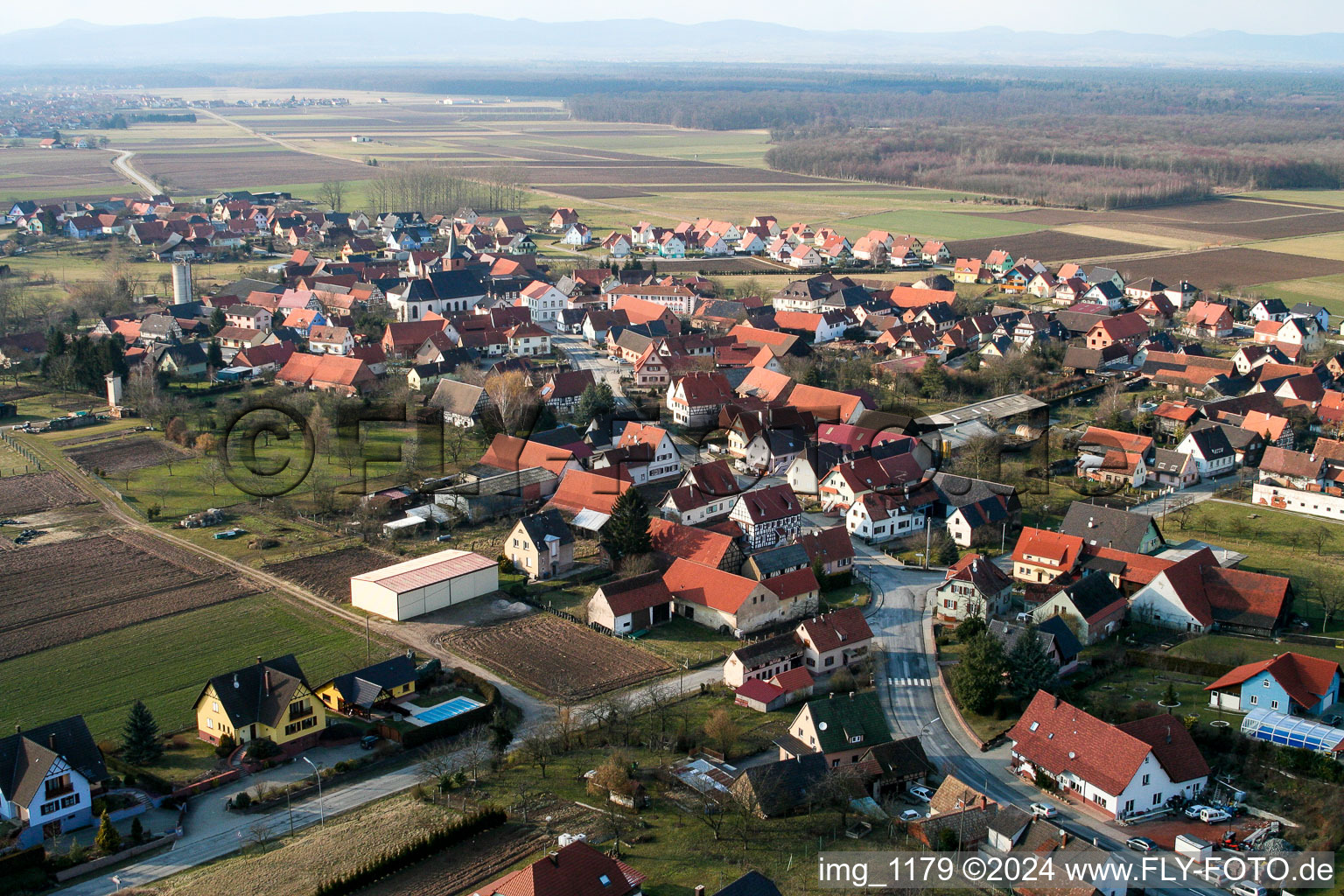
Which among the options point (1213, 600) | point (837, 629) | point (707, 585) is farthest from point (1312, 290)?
point (837, 629)

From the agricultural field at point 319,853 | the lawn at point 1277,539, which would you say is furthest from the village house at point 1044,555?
the agricultural field at point 319,853

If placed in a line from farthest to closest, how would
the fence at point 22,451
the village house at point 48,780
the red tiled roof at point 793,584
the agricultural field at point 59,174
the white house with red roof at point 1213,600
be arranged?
the agricultural field at point 59,174
the fence at point 22,451
the red tiled roof at point 793,584
the white house with red roof at point 1213,600
the village house at point 48,780

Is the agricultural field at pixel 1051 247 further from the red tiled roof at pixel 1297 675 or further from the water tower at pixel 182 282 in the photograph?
the red tiled roof at pixel 1297 675

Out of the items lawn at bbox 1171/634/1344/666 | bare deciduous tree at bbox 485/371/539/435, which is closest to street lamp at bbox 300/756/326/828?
lawn at bbox 1171/634/1344/666

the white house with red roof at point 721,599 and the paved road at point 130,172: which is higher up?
the paved road at point 130,172

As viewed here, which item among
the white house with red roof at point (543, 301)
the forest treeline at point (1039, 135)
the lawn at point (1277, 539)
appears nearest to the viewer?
the lawn at point (1277, 539)

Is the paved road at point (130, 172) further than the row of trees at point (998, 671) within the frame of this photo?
Yes

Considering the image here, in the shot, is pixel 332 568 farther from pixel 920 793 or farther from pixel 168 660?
pixel 920 793

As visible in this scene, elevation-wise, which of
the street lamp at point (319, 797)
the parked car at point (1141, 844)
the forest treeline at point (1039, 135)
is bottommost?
the street lamp at point (319, 797)
